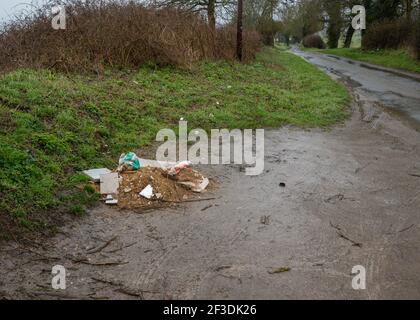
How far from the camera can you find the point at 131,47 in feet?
45.9

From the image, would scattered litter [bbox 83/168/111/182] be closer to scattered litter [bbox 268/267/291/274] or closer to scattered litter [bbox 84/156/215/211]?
scattered litter [bbox 84/156/215/211]

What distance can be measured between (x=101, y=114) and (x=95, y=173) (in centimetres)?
281

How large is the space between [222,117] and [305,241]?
6.21m

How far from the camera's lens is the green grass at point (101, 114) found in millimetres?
6238

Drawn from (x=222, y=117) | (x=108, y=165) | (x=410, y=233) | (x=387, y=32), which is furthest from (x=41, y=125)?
(x=387, y=32)

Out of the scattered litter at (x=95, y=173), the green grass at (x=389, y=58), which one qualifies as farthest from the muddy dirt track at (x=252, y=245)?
the green grass at (x=389, y=58)

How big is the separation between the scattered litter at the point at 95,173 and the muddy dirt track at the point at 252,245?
2.33 ft

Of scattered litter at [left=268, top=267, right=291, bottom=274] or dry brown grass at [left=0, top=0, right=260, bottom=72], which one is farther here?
dry brown grass at [left=0, top=0, right=260, bottom=72]

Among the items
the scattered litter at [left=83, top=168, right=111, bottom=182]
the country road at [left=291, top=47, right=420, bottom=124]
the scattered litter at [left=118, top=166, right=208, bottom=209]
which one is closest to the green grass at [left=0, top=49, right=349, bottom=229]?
the scattered litter at [left=83, top=168, right=111, bottom=182]

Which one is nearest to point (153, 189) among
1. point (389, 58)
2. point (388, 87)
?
point (388, 87)

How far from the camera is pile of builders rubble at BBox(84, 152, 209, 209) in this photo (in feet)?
21.0
